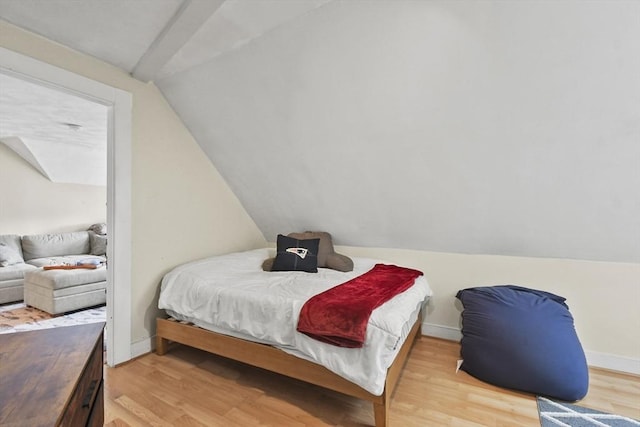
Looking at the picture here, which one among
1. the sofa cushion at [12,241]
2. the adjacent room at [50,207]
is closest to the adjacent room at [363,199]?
the adjacent room at [50,207]

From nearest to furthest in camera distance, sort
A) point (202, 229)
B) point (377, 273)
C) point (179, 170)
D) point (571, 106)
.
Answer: point (571, 106) → point (377, 273) → point (179, 170) → point (202, 229)

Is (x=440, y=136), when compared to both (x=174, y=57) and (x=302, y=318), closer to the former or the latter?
(x=302, y=318)

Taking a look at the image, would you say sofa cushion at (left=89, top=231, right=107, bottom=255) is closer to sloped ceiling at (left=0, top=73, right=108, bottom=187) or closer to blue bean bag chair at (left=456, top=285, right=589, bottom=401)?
sloped ceiling at (left=0, top=73, right=108, bottom=187)

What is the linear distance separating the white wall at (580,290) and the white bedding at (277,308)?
45cm

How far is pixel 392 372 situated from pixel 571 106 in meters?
1.85

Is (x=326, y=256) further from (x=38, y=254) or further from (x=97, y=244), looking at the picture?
(x=38, y=254)

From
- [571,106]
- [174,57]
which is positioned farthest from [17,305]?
[571,106]

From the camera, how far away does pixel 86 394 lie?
96 centimetres

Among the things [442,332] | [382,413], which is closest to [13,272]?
[382,413]

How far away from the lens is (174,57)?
2.31 metres

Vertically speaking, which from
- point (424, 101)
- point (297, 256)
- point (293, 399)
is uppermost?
point (424, 101)

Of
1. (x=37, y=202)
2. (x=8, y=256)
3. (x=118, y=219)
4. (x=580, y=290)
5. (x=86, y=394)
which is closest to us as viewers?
(x=86, y=394)

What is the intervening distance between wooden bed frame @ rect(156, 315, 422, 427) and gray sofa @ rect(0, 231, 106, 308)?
6.49 feet

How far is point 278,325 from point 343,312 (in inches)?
18.3
